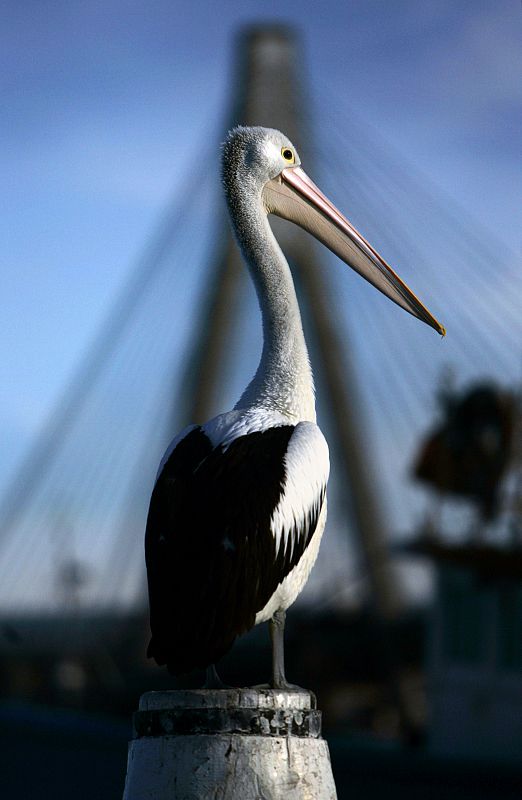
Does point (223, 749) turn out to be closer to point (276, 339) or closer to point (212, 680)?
point (212, 680)

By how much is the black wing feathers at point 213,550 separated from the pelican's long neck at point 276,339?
271 millimetres

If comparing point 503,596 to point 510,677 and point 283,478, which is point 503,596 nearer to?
point 510,677

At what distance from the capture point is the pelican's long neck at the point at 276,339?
15.1ft

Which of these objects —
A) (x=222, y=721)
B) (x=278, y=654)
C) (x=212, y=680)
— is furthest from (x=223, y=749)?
(x=278, y=654)

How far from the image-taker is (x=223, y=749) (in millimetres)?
3764

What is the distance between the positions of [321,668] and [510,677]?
955cm

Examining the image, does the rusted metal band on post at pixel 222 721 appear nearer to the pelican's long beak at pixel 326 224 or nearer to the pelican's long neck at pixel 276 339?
the pelican's long neck at pixel 276 339

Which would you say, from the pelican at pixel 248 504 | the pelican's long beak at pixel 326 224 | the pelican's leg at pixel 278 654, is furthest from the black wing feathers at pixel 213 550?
the pelican's long beak at pixel 326 224

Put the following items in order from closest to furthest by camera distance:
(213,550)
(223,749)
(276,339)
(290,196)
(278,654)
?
(223,749), (213,550), (278,654), (276,339), (290,196)

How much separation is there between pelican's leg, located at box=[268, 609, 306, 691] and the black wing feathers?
0.17m

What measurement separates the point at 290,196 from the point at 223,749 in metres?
2.23

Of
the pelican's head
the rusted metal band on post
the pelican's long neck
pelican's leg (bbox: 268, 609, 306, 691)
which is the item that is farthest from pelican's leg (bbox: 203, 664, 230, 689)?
the pelican's head

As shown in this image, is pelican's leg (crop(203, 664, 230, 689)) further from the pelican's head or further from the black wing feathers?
the pelican's head

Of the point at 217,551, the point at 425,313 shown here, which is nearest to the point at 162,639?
the point at 217,551
